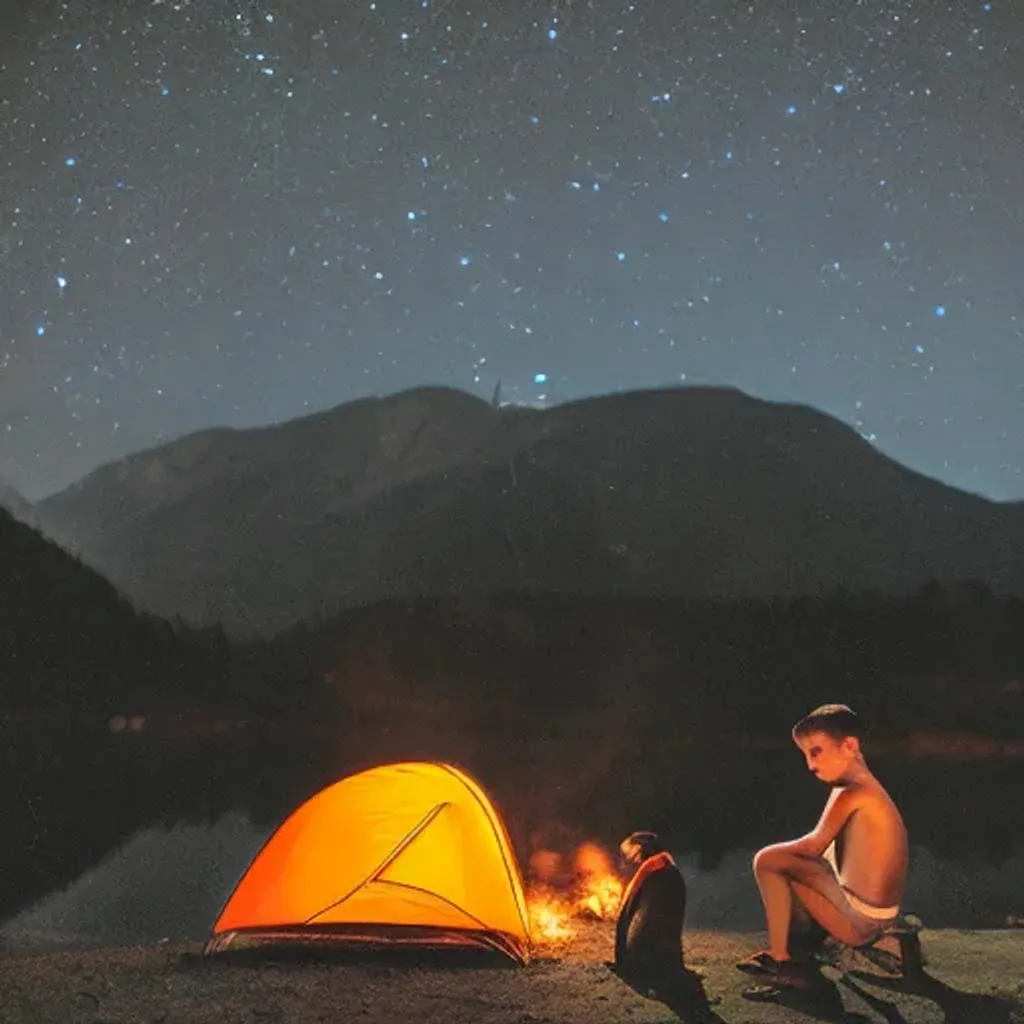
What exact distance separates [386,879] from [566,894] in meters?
3.46

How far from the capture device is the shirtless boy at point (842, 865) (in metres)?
5.87

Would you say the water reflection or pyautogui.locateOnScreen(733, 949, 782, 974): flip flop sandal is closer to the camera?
pyautogui.locateOnScreen(733, 949, 782, 974): flip flop sandal

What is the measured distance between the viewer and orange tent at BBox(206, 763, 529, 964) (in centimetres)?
696

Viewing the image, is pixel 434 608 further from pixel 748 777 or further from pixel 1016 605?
pixel 748 777

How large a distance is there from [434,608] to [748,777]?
5551cm

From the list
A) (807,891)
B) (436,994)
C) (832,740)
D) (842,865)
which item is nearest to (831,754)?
(832,740)

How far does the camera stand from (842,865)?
603 centimetres

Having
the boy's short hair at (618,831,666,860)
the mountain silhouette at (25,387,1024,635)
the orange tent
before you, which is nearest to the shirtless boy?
the boy's short hair at (618,831,666,860)

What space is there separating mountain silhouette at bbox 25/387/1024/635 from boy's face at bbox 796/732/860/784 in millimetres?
93358

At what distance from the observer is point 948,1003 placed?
18.8 feet

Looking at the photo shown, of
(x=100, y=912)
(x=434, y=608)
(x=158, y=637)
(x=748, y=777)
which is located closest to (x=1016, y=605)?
(x=434, y=608)

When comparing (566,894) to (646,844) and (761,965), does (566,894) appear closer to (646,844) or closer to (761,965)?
(646,844)

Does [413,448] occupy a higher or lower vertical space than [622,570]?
higher

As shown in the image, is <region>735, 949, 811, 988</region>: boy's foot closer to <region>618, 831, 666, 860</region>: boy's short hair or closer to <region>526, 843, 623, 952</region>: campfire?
<region>618, 831, 666, 860</region>: boy's short hair
